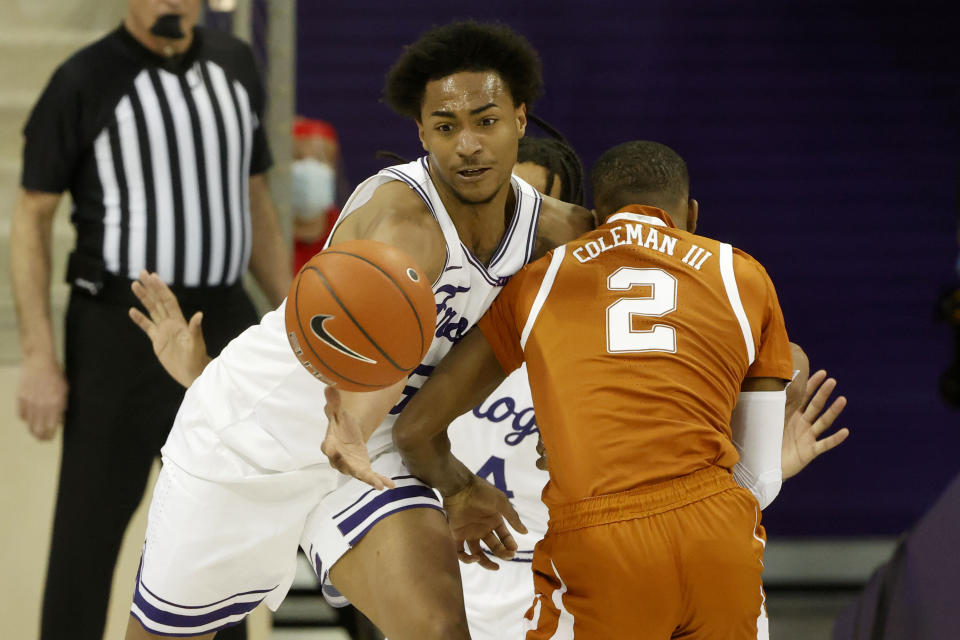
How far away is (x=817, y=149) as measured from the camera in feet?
24.2

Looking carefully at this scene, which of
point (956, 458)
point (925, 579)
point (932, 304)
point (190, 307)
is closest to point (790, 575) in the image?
point (956, 458)

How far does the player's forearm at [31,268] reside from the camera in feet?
13.1

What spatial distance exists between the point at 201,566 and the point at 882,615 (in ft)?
7.55

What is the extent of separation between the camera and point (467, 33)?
9.21 feet

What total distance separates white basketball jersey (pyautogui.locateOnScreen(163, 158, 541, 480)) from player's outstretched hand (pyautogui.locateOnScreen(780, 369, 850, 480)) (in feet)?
2.74

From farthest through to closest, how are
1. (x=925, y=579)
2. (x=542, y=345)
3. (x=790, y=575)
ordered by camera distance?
(x=790, y=575), (x=925, y=579), (x=542, y=345)

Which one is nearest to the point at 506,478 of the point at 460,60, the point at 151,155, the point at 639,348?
the point at 639,348

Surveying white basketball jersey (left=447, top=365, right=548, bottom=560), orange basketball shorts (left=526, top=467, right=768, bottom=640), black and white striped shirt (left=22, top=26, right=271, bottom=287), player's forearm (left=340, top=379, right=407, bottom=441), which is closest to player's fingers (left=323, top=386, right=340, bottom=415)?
player's forearm (left=340, top=379, right=407, bottom=441)

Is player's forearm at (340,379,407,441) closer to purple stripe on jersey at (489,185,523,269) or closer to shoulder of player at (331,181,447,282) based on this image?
shoulder of player at (331,181,447,282)

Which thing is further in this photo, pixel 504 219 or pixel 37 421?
pixel 37 421

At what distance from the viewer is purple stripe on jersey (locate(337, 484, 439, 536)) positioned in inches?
111

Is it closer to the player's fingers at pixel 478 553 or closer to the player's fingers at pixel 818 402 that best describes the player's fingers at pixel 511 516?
the player's fingers at pixel 478 553

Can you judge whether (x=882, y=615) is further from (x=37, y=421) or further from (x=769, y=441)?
(x=37, y=421)

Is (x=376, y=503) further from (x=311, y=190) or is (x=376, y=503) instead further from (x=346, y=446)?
(x=311, y=190)
